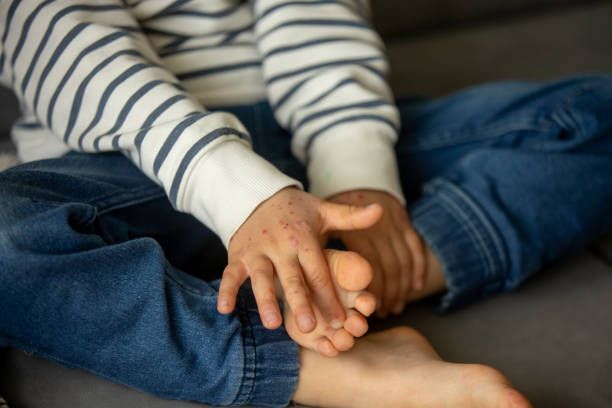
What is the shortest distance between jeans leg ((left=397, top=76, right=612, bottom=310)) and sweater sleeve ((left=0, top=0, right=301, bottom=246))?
194 mm

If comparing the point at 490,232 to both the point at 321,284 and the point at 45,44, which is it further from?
the point at 45,44

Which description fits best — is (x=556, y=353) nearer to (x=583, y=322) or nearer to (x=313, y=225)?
(x=583, y=322)

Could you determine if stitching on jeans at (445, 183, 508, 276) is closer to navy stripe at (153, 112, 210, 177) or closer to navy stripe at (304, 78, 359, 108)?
navy stripe at (304, 78, 359, 108)

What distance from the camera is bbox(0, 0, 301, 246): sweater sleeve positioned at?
565 millimetres

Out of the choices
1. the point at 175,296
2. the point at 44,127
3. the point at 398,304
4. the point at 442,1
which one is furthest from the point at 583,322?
the point at 442,1

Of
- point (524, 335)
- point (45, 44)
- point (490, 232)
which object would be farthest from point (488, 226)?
point (45, 44)

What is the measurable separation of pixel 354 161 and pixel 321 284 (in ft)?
0.68

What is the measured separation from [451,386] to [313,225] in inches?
6.3

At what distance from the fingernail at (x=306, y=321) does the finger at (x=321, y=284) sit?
4 cm

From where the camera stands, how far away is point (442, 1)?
3.74 ft

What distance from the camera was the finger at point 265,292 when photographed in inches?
19.1

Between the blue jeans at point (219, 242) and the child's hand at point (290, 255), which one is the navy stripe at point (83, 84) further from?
the child's hand at point (290, 255)

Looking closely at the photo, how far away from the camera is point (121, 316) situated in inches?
20.6

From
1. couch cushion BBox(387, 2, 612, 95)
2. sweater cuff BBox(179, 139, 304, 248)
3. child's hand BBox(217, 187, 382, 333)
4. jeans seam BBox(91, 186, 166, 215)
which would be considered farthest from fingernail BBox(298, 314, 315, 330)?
couch cushion BBox(387, 2, 612, 95)
